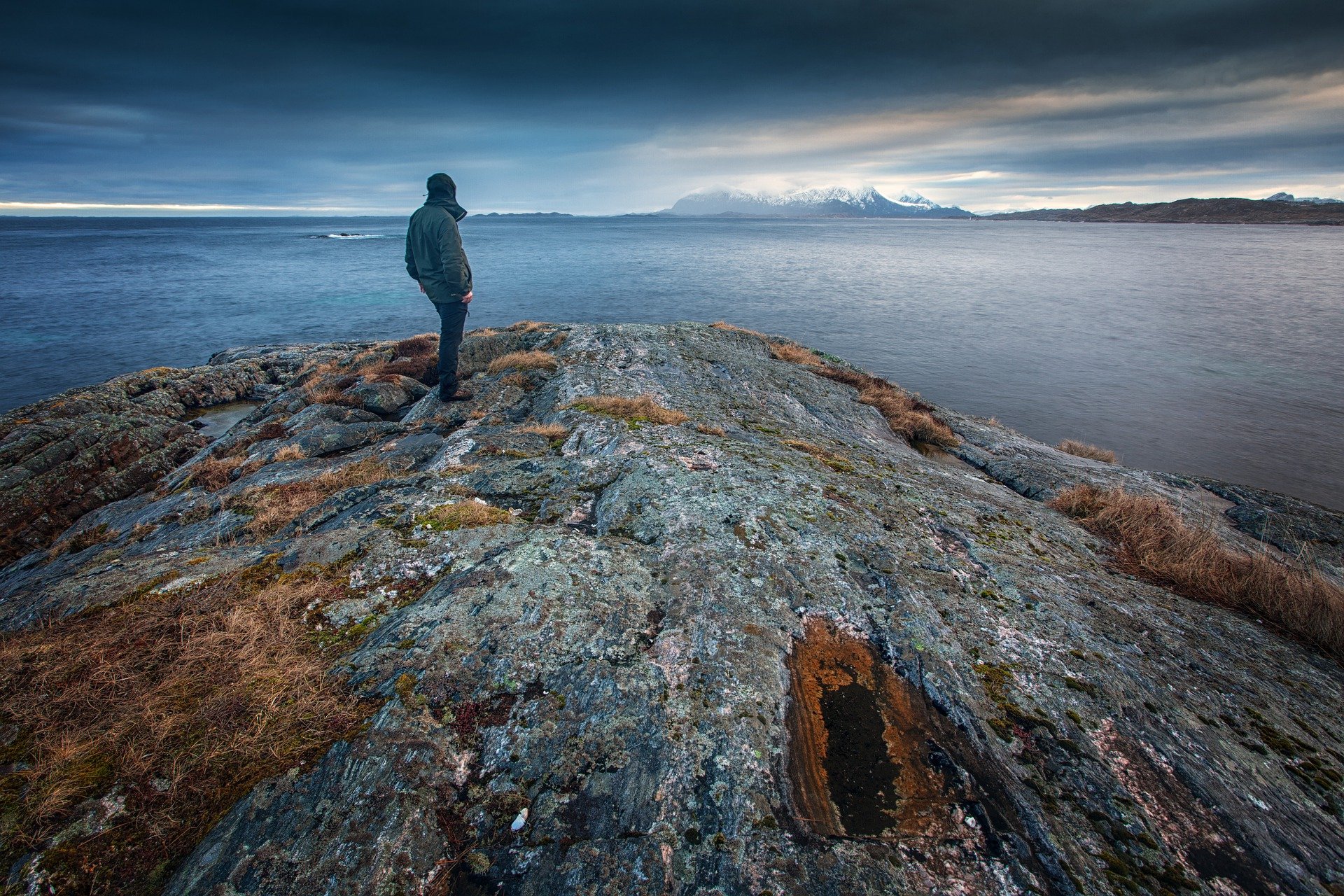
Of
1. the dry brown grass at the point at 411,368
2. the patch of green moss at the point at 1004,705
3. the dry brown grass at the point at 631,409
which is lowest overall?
the patch of green moss at the point at 1004,705

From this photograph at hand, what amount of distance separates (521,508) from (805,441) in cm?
637

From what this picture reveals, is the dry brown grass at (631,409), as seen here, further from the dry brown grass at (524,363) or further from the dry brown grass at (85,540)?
the dry brown grass at (85,540)

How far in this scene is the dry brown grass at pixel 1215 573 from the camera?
6.01m

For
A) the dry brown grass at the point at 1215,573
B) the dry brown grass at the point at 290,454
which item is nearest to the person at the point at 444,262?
the dry brown grass at the point at 290,454

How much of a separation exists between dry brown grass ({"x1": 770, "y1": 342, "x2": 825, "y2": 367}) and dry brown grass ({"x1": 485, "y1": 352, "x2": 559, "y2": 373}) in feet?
29.5

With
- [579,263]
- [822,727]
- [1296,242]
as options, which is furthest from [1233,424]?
[1296,242]

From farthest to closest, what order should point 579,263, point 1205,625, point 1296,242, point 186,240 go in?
point 186,240 → point 1296,242 → point 579,263 → point 1205,625

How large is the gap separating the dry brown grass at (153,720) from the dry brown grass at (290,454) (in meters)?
7.22

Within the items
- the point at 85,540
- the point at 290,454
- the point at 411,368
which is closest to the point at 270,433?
the point at 290,454

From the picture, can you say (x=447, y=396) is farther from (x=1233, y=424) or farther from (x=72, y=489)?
(x=1233, y=424)

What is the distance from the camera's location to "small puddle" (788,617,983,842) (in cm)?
362

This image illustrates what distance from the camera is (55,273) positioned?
281 feet

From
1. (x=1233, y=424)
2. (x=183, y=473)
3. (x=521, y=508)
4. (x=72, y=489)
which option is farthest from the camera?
(x=1233, y=424)

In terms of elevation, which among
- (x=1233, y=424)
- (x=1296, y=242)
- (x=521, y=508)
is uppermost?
(x=1296, y=242)
